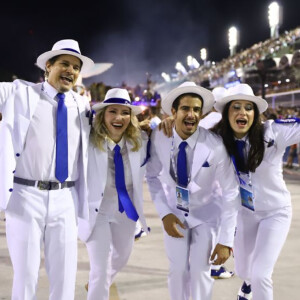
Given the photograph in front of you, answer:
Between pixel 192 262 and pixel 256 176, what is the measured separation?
2.95 feet

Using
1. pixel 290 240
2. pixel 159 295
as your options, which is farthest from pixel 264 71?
pixel 159 295

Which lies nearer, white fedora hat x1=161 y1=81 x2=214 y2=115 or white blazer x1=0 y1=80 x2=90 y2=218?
white blazer x1=0 y1=80 x2=90 y2=218

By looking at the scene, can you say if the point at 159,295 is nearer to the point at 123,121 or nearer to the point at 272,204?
the point at 272,204

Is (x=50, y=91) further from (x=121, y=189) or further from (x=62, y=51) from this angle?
(x=121, y=189)

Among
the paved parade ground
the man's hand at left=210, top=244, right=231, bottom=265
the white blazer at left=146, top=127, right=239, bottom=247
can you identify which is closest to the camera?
the man's hand at left=210, top=244, right=231, bottom=265

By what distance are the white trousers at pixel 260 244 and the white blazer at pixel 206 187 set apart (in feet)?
1.02

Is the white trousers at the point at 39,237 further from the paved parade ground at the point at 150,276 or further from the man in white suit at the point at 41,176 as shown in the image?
the paved parade ground at the point at 150,276

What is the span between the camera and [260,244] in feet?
11.9

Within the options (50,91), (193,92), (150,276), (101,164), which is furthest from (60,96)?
(150,276)

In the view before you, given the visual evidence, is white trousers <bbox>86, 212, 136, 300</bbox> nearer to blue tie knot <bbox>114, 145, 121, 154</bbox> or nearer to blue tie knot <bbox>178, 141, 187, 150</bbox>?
blue tie knot <bbox>114, 145, 121, 154</bbox>

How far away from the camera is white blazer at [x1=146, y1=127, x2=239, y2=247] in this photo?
11.5 feet

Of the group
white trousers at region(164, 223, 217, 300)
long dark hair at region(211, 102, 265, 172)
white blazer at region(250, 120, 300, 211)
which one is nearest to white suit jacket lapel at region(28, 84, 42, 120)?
white trousers at region(164, 223, 217, 300)

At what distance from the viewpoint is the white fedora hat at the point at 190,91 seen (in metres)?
3.61

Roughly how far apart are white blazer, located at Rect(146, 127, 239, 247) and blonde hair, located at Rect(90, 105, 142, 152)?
0.62 ft
